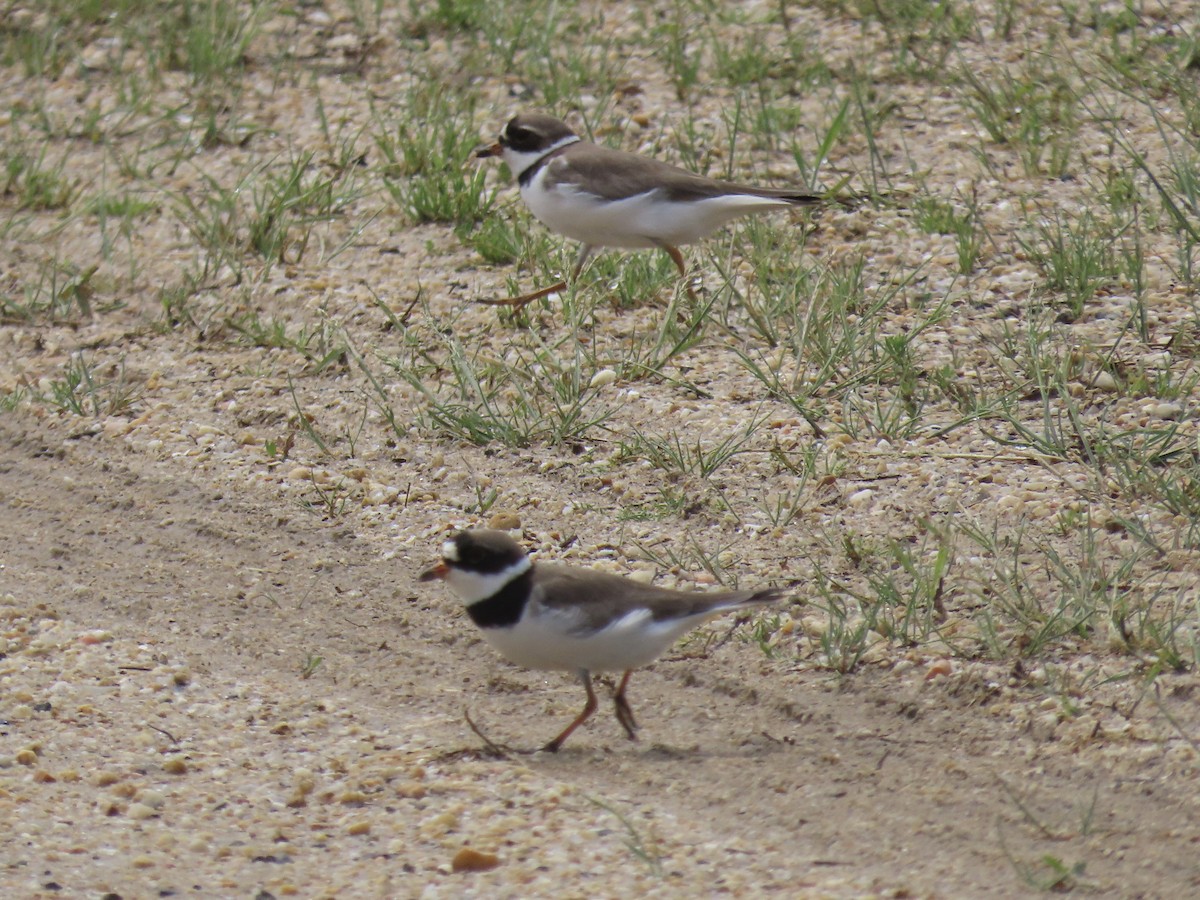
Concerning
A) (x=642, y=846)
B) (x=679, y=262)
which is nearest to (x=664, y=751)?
(x=642, y=846)

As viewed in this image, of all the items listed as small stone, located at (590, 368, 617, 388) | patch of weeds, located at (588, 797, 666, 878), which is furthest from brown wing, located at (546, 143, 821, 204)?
patch of weeds, located at (588, 797, 666, 878)

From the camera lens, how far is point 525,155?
6.99 metres

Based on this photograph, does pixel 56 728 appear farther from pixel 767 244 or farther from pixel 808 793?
pixel 767 244

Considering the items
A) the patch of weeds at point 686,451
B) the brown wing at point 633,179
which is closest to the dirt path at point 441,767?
the patch of weeds at point 686,451

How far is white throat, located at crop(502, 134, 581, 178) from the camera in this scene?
6.95 m

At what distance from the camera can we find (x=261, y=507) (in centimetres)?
573

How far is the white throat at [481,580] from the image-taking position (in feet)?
14.3

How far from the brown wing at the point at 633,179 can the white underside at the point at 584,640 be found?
2.60 m

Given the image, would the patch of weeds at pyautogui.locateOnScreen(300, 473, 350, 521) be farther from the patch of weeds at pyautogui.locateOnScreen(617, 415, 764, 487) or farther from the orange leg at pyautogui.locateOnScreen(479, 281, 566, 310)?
the orange leg at pyautogui.locateOnScreen(479, 281, 566, 310)

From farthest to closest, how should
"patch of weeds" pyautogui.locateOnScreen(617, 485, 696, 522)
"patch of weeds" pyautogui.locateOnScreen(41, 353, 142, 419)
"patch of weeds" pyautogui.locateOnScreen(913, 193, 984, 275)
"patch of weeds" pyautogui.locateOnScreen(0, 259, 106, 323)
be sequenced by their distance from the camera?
"patch of weeds" pyautogui.locateOnScreen(0, 259, 106, 323) → "patch of weeds" pyautogui.locateOnScreen(913, 193, 984, 275) → "patch of weeds" pyautogui.locateOnScreen(41, 353, 142, 419) → "patch of weeds" pyautogui.locateOnScreen(617, 485, 696, 522)

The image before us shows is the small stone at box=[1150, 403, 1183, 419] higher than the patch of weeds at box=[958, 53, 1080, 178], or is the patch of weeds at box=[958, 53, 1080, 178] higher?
the patch of weeds at box=[958, 53, 1080, 178]

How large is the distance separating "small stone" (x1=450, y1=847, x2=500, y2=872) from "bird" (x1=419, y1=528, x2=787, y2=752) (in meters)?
0.54

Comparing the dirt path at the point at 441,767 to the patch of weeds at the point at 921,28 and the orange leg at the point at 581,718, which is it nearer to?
the orange leg at the point at 581,718

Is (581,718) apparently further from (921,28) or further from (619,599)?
(921,28)
